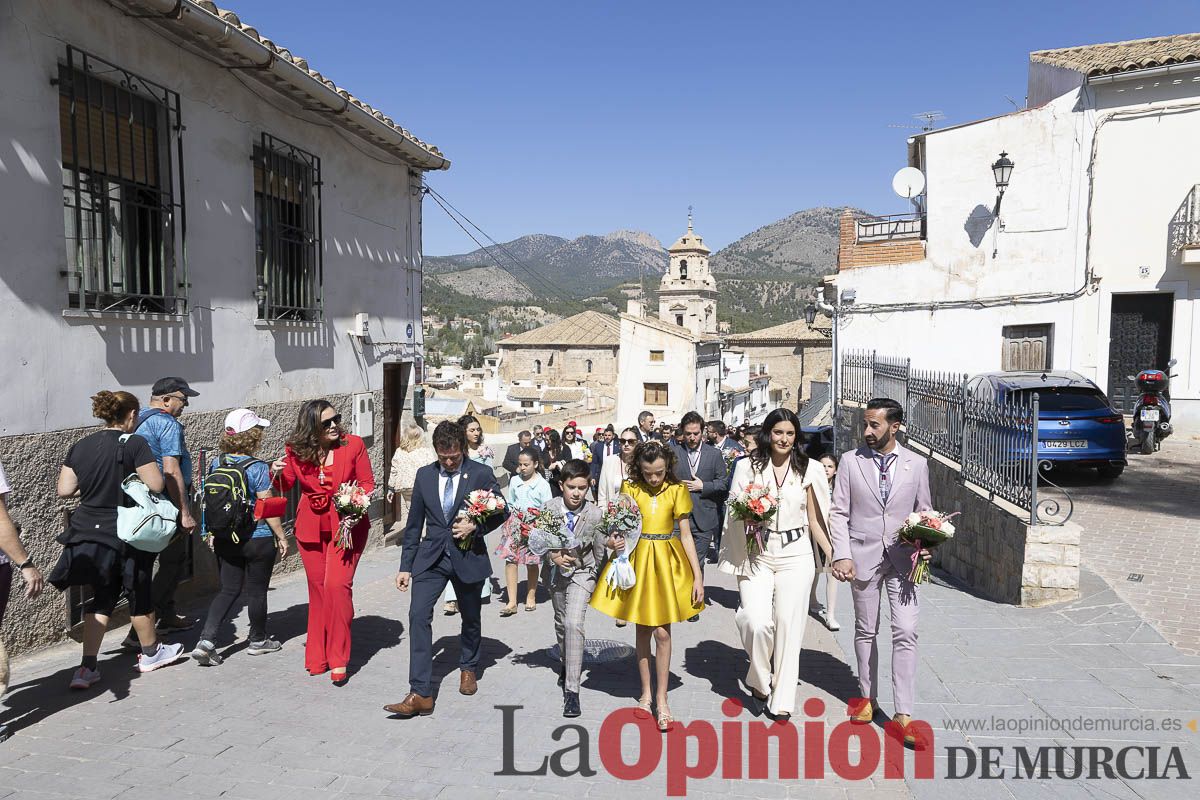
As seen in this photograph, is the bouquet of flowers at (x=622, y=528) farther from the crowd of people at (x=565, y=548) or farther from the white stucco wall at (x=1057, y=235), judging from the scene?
the white stucco wall at (x=1057, y=235)

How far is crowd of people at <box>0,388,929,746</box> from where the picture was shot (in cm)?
475

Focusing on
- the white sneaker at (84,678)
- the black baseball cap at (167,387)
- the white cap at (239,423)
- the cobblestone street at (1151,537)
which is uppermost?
the black baseball cap at (167,387)

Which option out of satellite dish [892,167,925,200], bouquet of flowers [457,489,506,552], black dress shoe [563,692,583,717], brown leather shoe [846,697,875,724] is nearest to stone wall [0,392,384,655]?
bouquet of flowers [457,489,506,552]

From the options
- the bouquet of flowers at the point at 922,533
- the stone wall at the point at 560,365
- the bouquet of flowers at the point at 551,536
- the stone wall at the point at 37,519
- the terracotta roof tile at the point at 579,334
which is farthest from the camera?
the terracotta roof tile at the point at 579,334

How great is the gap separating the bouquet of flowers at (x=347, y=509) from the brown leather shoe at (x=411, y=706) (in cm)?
114

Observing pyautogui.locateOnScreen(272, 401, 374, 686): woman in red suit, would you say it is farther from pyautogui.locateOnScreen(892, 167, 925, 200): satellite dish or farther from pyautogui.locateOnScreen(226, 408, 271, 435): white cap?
pyautogui.locateOnScreen(892, 167, 925, 200): satellite dish

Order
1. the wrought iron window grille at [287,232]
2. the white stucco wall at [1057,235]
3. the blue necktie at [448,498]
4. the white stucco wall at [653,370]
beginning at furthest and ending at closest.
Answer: the white stucco wall at [653,370] < the white stucco wall at [1057,235] < the wrought iron window grille at [287,232] < the blue necktie at [448,498]

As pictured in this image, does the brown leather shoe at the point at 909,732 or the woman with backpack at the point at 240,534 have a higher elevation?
the woman with backpack at the point at 240,534

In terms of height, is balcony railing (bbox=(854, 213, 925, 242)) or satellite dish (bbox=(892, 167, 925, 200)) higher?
satellite dish (bbox=(892, 167, 925, 200))

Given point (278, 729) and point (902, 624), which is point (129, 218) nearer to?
point (278, 729)

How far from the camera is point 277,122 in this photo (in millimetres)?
8945

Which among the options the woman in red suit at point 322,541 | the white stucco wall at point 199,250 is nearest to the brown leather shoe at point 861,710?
the woman in red suit at point 322,541

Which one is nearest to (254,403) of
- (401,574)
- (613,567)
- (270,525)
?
(270,525)

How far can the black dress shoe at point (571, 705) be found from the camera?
15.9ft
